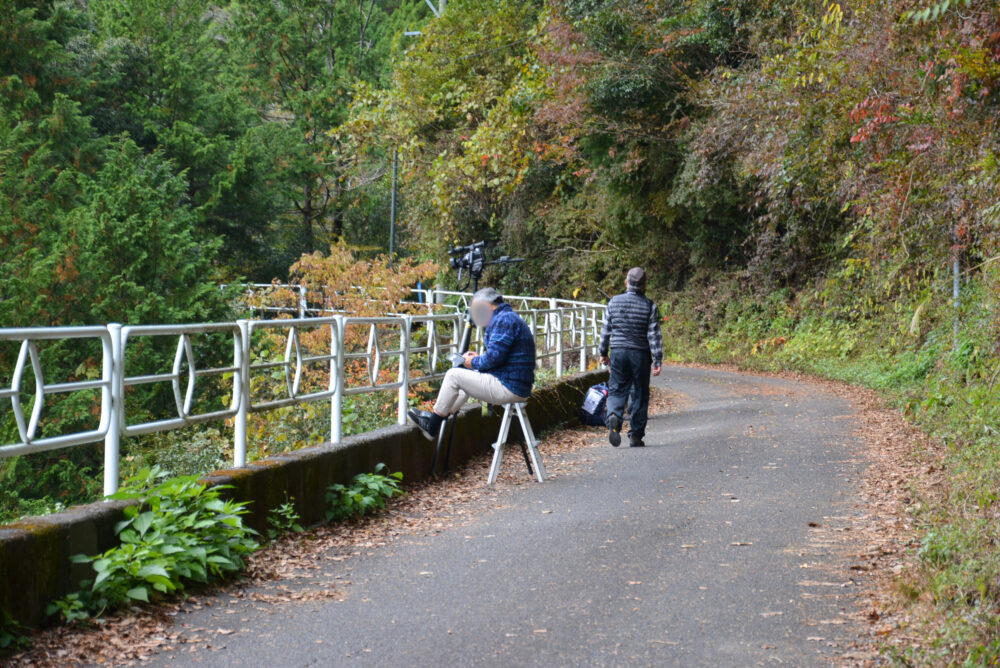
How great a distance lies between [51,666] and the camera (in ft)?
14.7

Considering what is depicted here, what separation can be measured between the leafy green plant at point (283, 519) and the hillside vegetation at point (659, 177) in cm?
401

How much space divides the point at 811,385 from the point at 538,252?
1527 cm

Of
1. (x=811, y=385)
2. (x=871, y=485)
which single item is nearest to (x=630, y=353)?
(x=871, y=485)

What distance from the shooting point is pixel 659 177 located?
27219 mm

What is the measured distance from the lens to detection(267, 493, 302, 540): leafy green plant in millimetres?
6906

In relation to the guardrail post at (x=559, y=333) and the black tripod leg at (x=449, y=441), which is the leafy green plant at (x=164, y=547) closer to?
the black tripod leg at (x=449, y=441)

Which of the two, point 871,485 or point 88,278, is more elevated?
point 88,278

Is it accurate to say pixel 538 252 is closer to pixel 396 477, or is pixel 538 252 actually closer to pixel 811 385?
pixel 811 385

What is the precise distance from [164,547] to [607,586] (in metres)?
2.49

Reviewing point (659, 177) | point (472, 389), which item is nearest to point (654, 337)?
point (472, 389)

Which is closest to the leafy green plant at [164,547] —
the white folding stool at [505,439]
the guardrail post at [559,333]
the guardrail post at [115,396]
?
the guardrail post at [115,396]

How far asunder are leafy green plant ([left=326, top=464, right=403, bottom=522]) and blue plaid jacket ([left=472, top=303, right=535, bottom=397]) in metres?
1.27

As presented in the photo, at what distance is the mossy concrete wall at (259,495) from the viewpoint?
4.79 meters

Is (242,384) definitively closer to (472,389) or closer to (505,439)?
(472,389)
